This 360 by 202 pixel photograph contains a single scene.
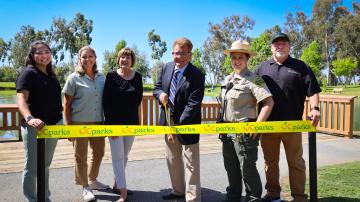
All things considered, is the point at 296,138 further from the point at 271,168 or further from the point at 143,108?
the point at 143,108

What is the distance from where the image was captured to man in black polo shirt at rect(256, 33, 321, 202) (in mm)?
3865

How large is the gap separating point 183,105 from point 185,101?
50 mm

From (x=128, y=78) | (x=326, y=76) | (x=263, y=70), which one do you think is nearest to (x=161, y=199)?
(x=128, y=78)

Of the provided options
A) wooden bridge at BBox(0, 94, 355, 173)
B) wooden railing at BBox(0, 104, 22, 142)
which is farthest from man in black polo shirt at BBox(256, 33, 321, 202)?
wooden railing at BBox(0, 104, 22, 142)

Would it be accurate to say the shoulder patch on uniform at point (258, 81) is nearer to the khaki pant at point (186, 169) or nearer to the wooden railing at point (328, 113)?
the khaki pant at point (186, 169)

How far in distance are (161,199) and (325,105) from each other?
604 centimetres

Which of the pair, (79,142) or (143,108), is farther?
(143,108)

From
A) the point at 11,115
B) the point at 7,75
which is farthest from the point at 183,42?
the point at 7,75

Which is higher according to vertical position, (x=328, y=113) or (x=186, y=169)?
(x=328, y=113)

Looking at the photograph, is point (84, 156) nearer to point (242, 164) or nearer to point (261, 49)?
point (242, 164)

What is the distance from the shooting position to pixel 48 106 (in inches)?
146

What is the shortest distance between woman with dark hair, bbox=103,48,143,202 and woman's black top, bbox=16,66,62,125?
0.59 metres

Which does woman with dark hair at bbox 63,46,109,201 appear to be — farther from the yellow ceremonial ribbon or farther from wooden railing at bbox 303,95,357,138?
wooden railing at bbox 303,95,357,138

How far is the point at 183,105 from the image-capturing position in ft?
13.2
